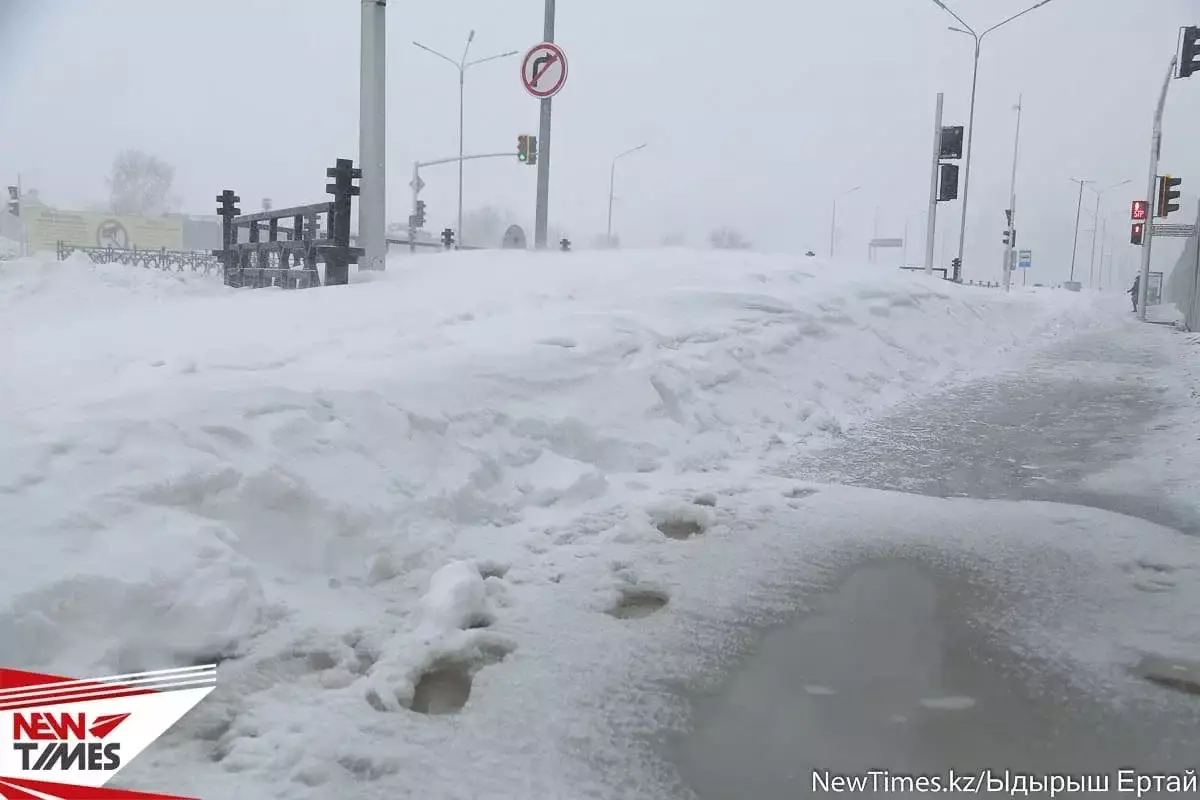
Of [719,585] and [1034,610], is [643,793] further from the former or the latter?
[1034,610]

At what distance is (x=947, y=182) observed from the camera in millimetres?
23188

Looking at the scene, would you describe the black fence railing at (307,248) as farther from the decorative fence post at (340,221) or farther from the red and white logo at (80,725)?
the red and white logo at (80,725)

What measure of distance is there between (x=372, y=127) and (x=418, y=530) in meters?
10.0

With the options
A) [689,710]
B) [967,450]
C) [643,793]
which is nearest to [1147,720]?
[689,710]

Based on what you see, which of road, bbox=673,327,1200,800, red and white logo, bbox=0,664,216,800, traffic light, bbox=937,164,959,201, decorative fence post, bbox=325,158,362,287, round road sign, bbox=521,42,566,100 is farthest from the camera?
traffic light, bbox=937,164,959,201

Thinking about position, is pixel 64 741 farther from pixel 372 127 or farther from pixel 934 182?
pixel 934 182

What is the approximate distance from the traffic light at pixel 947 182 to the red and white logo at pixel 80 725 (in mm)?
23649

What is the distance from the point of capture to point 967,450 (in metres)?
6.77

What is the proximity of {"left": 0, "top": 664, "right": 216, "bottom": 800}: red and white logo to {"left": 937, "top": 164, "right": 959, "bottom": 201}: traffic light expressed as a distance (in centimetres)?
2365

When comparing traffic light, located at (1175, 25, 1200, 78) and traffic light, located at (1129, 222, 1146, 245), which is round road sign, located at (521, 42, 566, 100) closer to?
traffic light, located at (1175, 25, 1200, 78)

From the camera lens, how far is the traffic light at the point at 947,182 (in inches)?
908

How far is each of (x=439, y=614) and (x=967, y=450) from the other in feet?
15.9

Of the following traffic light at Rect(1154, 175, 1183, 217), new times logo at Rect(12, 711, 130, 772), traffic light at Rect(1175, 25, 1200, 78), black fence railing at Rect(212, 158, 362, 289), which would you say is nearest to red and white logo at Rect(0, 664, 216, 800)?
new times logo at Rect(12, 711, 130, 772)

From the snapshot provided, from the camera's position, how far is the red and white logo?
7.79ft
